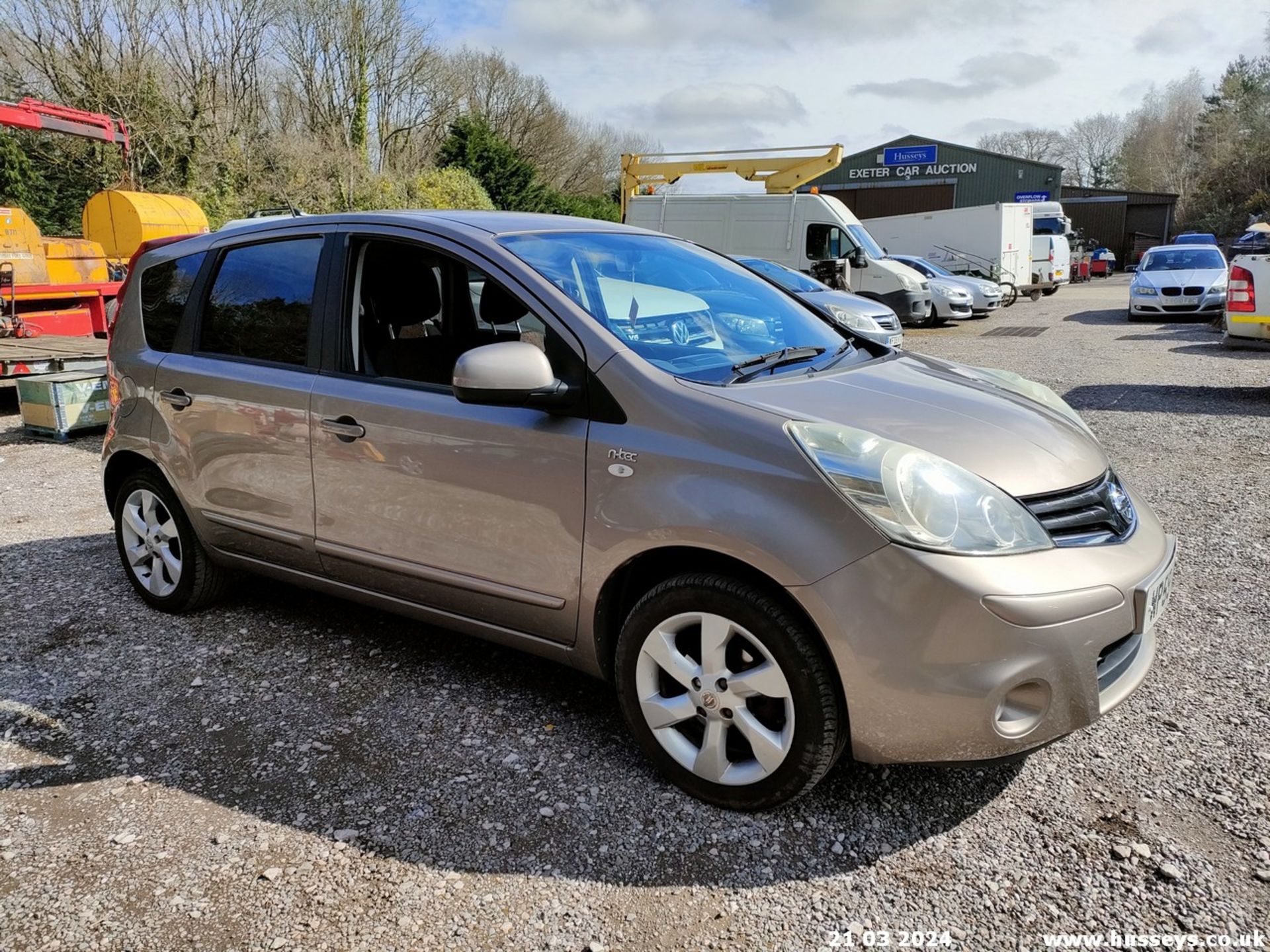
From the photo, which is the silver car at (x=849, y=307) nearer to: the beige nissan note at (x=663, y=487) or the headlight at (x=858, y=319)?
the headlight at (x=858, y=319)

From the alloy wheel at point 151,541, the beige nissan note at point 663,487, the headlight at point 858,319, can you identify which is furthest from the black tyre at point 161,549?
the headlight at point 858,319

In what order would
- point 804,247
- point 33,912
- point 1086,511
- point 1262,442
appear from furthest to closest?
point 804,247 → point 1262,442 → point 1086,511 → point 33,912

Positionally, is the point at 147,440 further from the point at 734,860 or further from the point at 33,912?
the point at 734,860

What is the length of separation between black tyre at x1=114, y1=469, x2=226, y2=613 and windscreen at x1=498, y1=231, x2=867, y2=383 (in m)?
2.07

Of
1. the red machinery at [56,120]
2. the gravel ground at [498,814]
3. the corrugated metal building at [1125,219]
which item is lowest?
the gravel ground at [498,814]

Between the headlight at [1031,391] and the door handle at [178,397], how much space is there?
317 centimetres

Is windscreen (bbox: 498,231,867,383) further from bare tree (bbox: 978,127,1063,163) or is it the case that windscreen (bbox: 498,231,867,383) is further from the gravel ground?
bare tree (bbox: 978,127,1063,163)

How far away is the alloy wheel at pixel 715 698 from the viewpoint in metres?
2.62

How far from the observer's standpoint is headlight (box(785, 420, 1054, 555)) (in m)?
2.41

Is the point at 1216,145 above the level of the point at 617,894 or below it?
above

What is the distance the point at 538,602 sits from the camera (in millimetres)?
3037

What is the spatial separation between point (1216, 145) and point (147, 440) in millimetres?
78230

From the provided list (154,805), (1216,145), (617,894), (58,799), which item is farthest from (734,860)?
(1216,145)

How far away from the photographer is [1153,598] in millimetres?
2631
